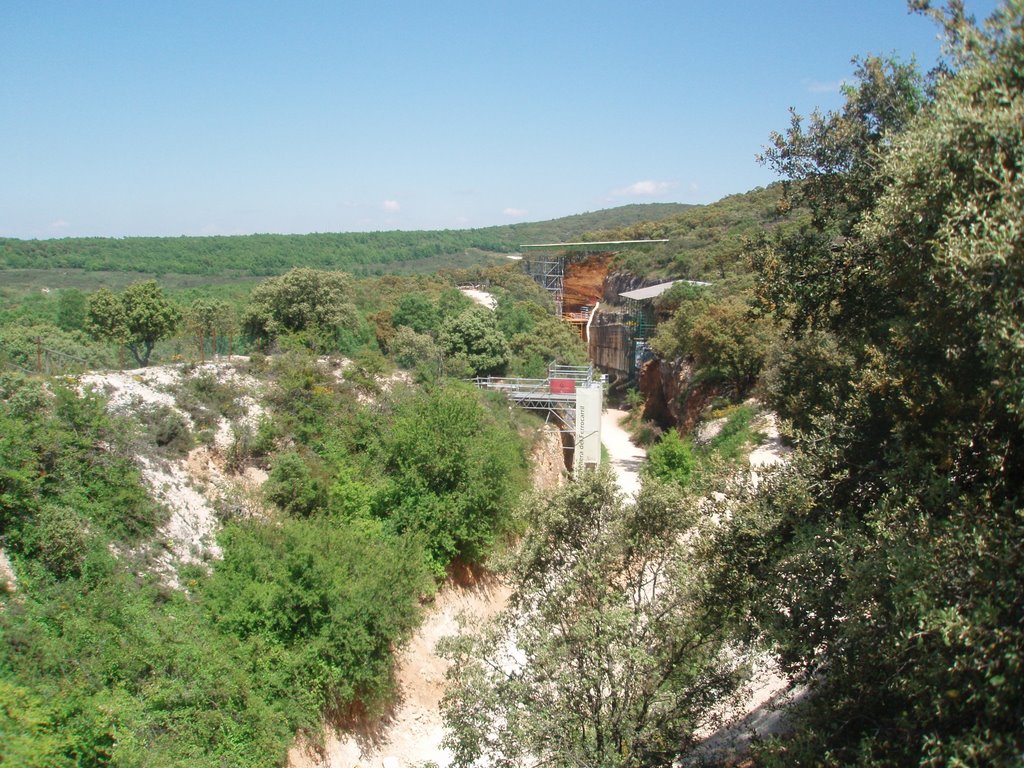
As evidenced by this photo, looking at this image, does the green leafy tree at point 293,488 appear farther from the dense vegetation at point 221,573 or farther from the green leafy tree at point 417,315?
the green leafy tree at point 417,315

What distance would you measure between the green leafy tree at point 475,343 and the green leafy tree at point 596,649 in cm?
2130

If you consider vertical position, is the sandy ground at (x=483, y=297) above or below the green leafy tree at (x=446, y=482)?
above

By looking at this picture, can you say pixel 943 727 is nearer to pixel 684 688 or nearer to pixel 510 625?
pixel 684 688

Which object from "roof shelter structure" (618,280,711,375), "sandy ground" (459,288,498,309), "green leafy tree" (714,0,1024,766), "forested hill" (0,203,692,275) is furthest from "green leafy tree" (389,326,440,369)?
"forested hill" (0,203,692,275)

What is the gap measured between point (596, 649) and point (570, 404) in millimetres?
20133

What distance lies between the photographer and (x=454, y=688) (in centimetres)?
902

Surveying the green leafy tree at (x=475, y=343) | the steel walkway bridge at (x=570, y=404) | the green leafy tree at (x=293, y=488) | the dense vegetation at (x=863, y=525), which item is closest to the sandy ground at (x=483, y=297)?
the green leafy tree at (x=475, y=343)

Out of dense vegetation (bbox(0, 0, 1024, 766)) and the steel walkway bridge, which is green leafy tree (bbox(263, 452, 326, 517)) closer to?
dense vegetation (bbox(0, 0, 1024, 766))

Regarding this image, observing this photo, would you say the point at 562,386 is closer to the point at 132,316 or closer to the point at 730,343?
the point at 730,343

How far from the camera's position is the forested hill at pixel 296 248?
8581 centimetres

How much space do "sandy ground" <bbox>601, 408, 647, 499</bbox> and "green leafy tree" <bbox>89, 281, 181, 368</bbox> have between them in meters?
19.8

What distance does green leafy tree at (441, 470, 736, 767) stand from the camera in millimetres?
7488

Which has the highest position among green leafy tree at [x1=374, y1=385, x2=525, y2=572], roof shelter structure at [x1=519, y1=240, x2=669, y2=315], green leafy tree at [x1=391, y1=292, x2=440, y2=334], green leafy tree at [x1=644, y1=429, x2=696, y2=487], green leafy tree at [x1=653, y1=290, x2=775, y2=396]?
roof shelter structure at [x1=519, y1=240, x2=669, y2=315]

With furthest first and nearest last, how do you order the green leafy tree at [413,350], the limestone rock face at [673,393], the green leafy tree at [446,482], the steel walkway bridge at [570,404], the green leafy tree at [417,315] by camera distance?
the green leafy tree at [417,315]
the limestone rock face at [673,393]
the green leafy tree at [413,350]
the steel walkway bridge at [570,404]
the green leafy tree at [446,482]
